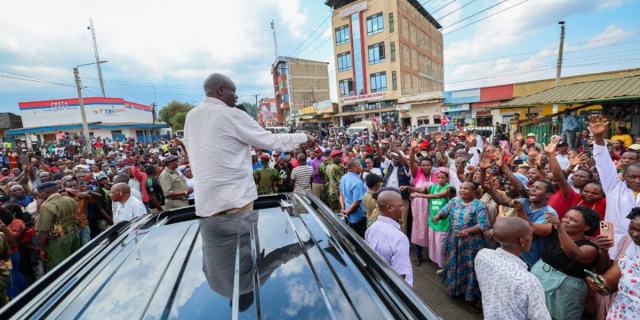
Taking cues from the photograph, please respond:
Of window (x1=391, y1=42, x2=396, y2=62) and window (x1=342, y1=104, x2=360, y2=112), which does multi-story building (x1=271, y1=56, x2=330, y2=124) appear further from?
window (x1=391, y1=42, x2=396, y2=62)

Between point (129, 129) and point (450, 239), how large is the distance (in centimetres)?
4038

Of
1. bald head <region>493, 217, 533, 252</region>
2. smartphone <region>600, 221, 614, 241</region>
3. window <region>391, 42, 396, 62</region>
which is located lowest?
smartphone <region>600, 221, 614, 241</region>

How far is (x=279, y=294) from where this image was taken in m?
1.16

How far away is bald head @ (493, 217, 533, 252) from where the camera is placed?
2.14 m

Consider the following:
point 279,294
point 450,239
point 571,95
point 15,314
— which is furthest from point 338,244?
point 571,95

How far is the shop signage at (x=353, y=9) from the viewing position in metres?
32.3

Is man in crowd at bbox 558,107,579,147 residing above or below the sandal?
above

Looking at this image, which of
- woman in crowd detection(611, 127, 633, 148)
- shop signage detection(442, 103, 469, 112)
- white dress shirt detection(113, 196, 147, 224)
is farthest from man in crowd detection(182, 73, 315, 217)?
shop signage detection(442, 103, 469, 112)

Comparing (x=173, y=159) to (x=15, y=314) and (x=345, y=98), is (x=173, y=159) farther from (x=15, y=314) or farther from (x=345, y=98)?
(x=345, y=98)

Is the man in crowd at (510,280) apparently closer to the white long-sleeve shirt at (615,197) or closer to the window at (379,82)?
the white long-sleeve shirt at (615,197)

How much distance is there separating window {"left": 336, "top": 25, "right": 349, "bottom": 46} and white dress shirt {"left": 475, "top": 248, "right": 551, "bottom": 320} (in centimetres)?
3621

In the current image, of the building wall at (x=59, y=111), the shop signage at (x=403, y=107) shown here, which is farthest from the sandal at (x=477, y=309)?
the building wall at (x=59, y=111)

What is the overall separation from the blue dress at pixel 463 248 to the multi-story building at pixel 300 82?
41.6m

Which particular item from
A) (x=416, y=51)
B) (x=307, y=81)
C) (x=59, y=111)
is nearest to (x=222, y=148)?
(x=416, y=51)
